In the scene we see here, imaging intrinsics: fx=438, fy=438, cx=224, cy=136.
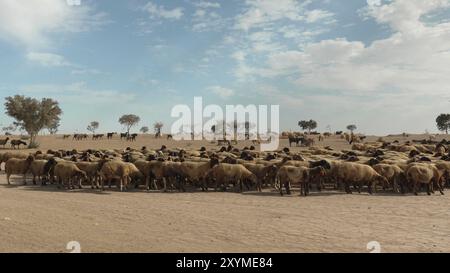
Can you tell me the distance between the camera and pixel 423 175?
677 inches

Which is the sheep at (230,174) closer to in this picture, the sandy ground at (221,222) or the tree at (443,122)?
the sandy ground at (221,222)

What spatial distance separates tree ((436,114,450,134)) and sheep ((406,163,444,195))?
77.4 m

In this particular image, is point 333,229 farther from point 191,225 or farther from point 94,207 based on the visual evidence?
point 94,207

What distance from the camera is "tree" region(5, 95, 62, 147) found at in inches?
2170

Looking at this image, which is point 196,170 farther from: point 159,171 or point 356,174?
point 356,174

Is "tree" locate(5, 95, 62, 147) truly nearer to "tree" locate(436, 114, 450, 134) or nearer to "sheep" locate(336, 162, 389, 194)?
"sheep" locate(336, 162, 389, 194)

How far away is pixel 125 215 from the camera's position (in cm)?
1199

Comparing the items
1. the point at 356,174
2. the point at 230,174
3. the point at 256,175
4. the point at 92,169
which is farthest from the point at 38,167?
the point at 356,174

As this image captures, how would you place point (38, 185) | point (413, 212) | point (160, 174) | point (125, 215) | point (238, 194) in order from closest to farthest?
1. point (125, 215)
2. point (413, 212)
3. point (238, 194)
4. point (160, 174)
5. point (38, 185)

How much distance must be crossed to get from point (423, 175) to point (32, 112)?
164ft

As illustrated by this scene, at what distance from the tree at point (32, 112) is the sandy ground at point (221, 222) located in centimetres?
4241
